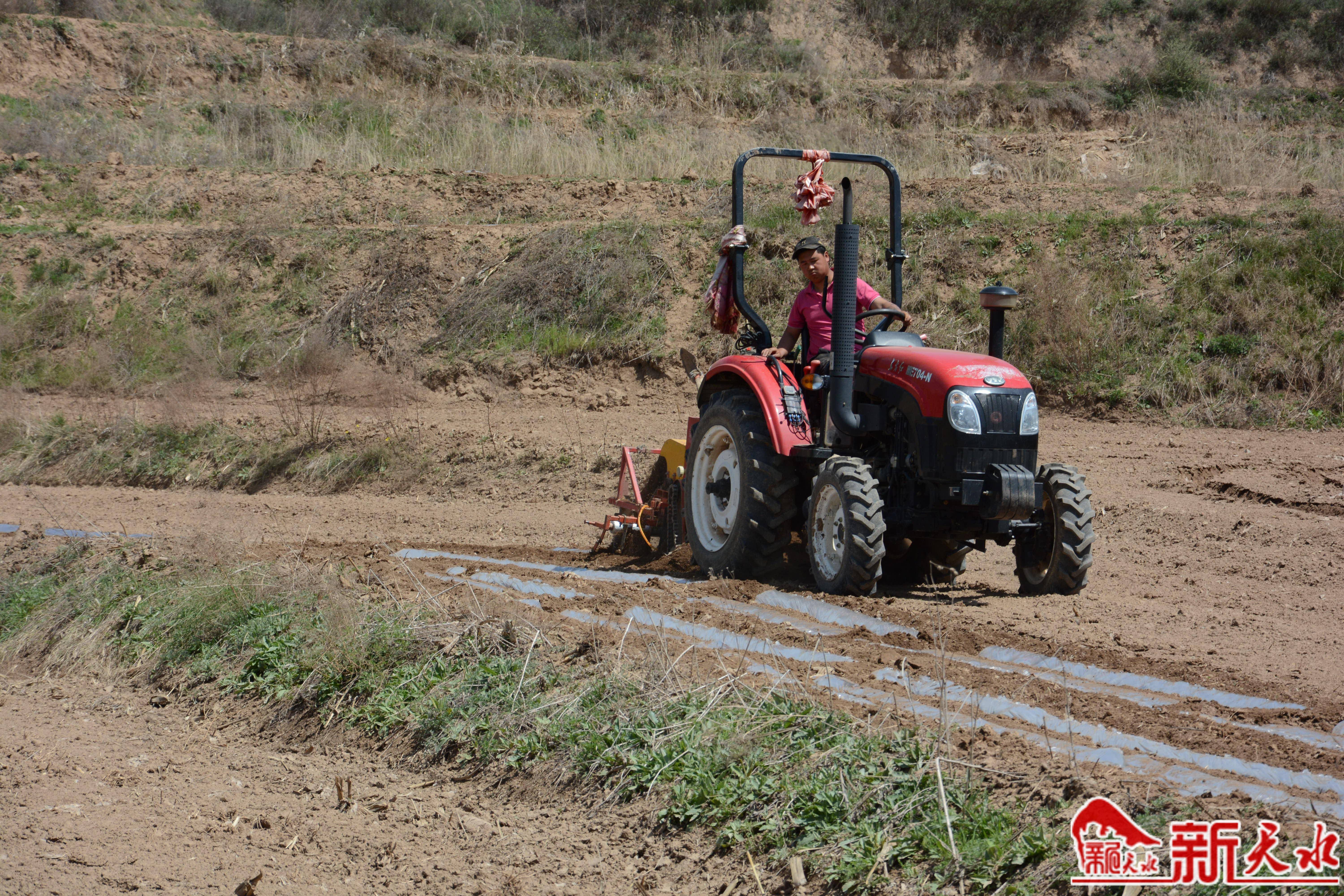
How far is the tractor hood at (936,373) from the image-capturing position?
5.83 meters

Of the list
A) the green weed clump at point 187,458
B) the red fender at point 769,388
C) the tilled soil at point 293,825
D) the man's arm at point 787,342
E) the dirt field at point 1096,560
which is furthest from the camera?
the green weed clump at point 187,458

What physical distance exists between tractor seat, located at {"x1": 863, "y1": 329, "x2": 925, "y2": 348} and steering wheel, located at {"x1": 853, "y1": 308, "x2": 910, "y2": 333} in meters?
0.04

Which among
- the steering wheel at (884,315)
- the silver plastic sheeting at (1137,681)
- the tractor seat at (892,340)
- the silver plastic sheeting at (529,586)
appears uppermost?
the steering wheel at (884,315)

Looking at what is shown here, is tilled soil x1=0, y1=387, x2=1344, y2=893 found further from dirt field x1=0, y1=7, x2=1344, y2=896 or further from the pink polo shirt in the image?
the pink polo shirt

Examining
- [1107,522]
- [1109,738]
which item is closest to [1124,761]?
[1109,738]

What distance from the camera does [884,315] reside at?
6789 mm

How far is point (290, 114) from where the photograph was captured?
20.7 meters

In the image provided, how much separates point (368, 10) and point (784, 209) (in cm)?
1750

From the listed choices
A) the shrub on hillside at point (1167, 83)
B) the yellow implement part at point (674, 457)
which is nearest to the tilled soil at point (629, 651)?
the yellow implement part at point (674, 457)

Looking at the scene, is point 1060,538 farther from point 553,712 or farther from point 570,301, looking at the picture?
point 570,301

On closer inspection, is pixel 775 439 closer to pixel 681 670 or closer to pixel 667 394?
pixel 681 670

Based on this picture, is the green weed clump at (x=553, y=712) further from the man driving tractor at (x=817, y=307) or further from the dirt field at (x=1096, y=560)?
the man driving tractor at (x=817, y=307)

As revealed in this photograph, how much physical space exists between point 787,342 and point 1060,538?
199 centimetres

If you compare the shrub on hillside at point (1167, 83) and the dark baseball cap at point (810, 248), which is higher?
the shrub on hillside at point (1167, 83)
